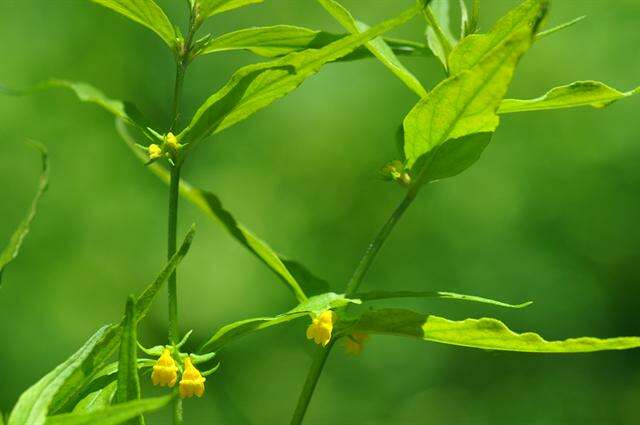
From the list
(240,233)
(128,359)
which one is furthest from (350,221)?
(128,359)

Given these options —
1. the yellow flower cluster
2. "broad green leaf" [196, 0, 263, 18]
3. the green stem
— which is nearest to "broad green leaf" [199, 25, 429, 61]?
"broad green leaf" [196, 0, 263, 18]

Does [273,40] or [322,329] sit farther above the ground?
[273,40]

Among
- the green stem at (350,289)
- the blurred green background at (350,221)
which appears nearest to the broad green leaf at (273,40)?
the green stem at (350,289)

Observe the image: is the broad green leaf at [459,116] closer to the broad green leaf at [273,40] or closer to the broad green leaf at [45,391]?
the broad green leaf at [273,40]

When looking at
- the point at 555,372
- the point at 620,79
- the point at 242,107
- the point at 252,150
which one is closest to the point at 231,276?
the point at 252,150

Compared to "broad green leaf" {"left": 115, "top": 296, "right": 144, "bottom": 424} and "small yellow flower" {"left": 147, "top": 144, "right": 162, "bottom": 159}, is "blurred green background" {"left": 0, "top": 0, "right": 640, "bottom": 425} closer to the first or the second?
"small yellow flower" {"left": 147, "top": 144, "right": 162, "bottom": 159}

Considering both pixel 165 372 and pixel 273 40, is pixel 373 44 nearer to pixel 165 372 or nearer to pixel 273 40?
pixel 273 40
